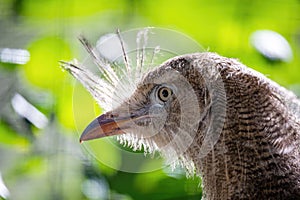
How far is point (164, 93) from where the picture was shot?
192 cm

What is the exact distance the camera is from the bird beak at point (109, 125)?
191 cm

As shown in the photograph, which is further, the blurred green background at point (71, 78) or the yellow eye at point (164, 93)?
the blurred green background at point (71, 78)

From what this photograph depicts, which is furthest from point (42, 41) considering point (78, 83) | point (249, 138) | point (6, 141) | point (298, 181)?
point (298, 181)

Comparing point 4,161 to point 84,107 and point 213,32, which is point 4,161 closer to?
point 84,107

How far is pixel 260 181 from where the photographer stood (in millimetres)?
1787

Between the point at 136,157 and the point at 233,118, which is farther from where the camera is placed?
the point at 136,157

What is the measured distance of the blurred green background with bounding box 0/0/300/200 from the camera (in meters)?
2.04

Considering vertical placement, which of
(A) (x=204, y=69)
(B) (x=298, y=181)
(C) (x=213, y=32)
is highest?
(C) (x=213, y=32)

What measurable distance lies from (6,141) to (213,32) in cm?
59

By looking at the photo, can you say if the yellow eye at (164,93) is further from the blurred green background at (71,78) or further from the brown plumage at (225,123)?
the blurred green background at (71,78)

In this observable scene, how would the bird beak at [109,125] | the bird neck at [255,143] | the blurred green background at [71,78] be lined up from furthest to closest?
1. the blurred green background at [71,78]
2. the bird beak at [109,125]
3. the bird neck at [255,143]

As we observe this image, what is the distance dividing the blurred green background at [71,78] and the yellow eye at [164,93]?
0.20 metres

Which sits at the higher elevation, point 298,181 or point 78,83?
point 78,83

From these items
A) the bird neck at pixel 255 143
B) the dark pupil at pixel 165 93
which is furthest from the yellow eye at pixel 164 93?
the bird neck at pixel 255 143
